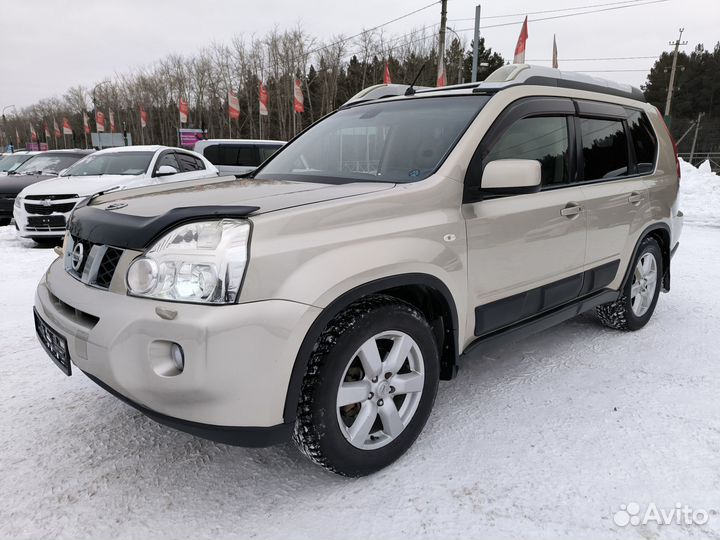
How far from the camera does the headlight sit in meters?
1.83

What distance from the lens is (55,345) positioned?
2.30 metres

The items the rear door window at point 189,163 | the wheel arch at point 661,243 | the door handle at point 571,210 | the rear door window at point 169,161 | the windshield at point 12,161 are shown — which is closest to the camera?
the door handle at point 571,210

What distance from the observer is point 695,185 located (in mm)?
12914

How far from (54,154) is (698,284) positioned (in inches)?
536

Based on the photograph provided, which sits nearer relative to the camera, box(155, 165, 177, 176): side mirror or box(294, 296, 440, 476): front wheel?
box(294, 296, 440, 476): front wheel

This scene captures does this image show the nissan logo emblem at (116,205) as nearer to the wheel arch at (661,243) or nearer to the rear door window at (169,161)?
the wheel arch at (661,243)

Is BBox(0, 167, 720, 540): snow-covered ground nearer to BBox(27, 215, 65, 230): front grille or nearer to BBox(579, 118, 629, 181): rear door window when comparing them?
BBox(579, 118, 629, 181): rear door window

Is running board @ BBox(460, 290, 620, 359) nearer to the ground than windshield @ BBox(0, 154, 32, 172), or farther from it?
nearer to the ground

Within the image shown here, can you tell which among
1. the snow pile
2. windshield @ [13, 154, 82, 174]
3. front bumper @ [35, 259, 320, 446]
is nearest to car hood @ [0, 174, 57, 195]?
windshield @ [13, 154, 82, 174]

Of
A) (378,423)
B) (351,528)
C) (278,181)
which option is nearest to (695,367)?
(378,423)

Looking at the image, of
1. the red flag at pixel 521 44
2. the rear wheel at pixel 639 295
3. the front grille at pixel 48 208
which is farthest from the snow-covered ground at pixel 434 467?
the red flag at pixel 521 44

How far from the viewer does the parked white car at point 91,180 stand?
7891 mm

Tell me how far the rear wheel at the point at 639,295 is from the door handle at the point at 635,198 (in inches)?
15.0

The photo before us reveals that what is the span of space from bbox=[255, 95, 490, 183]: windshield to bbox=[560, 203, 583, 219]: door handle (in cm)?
83
